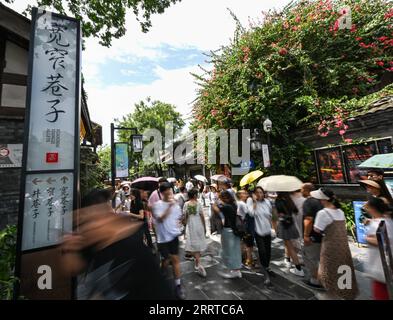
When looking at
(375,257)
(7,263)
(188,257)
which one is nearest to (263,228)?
(375,257)

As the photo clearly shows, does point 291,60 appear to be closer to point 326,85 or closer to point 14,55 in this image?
point 326,85

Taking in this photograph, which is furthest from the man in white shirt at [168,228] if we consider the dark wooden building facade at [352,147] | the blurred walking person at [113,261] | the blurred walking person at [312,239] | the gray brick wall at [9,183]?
the dark wooden building facade at [352,147]

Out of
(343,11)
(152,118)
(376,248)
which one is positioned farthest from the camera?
(152,118)

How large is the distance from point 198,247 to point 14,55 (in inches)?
294

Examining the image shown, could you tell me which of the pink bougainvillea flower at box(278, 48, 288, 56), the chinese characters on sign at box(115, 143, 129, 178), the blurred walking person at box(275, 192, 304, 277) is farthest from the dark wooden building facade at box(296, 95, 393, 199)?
the chinese characters on sign at box(115, 143, 129, 178)

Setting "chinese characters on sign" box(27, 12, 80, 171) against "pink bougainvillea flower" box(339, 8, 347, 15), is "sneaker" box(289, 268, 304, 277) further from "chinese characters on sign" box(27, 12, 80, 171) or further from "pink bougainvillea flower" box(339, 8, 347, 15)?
"pink bougainvillea flower" box(339, 8, 347, 15)

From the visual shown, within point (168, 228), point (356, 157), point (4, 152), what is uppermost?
point (4, 152)

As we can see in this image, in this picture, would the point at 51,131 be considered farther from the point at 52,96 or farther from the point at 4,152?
the point at 4,152

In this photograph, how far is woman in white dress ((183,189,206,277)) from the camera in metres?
4.91

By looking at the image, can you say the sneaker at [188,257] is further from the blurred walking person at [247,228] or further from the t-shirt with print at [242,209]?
the t-shirt with print at [242,209]

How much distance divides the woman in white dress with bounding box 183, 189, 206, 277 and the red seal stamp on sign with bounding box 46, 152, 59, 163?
276 cm

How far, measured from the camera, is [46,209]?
130 inches

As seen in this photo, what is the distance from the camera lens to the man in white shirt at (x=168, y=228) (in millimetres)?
4145

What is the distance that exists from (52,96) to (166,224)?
3072 millimetres
